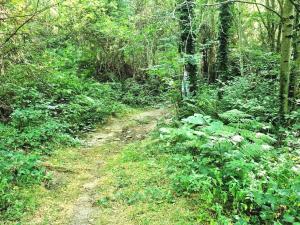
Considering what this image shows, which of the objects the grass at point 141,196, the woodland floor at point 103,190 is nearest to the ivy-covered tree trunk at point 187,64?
the woodland floor at point 103,190

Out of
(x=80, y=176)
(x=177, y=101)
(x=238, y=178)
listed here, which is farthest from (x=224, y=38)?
(x=238, y=178)

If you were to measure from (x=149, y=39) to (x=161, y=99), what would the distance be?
3842mm

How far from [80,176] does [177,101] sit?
4.84 meters

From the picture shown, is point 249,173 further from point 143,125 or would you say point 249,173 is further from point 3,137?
→ point 143,125

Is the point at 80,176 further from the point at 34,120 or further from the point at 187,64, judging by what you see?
the point at 187,64

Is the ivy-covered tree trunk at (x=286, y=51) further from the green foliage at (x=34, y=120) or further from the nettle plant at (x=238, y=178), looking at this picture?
the green foliage at (x=34, y=120)

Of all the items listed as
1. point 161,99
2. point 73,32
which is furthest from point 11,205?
point 73,32

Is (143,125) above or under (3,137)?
under

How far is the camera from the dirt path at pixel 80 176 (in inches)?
227

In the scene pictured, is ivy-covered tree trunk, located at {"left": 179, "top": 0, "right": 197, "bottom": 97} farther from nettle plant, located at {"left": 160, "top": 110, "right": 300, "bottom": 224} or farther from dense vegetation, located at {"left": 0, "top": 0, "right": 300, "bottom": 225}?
nettle plant, located at {"left": 160, "top": 110, "right": 300, "bottom": 224}

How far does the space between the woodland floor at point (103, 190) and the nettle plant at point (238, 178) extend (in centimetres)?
45

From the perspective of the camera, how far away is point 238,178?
579 centimetres

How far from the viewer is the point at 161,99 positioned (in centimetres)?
1812

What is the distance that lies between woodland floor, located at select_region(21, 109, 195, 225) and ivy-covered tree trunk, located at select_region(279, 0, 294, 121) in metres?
3.54
